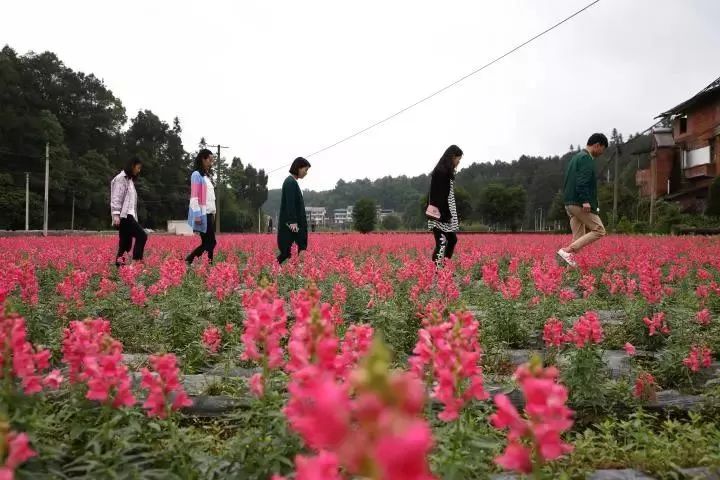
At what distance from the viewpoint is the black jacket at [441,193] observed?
27.0 feet

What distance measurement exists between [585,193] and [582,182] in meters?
0.20

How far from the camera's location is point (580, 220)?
9734mm

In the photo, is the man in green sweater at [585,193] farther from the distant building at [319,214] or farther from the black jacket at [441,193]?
the distant building at [319,214]

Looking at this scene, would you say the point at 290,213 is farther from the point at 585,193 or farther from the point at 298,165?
the point at 585,193

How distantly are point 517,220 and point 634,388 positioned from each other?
9559 cm

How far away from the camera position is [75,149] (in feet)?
206

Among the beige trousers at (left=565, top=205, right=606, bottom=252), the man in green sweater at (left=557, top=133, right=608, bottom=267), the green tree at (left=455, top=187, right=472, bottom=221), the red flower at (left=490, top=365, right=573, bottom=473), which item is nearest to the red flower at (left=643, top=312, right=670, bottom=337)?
the red flower at (left=490, top=365, right=573, bottom=473)

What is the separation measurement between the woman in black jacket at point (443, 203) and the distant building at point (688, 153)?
126 ft

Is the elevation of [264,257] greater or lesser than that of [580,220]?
lesser

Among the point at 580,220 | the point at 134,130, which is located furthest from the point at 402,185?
the point at 580,220

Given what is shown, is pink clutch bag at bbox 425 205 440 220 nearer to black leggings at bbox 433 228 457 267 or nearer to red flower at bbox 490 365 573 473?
black leggings at bbox 433 228 457 267

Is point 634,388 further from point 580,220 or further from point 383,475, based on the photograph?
point 580,220

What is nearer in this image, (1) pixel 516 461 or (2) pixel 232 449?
A: (1) pixel 516 461

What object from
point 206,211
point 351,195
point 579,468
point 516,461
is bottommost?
point 579,468
